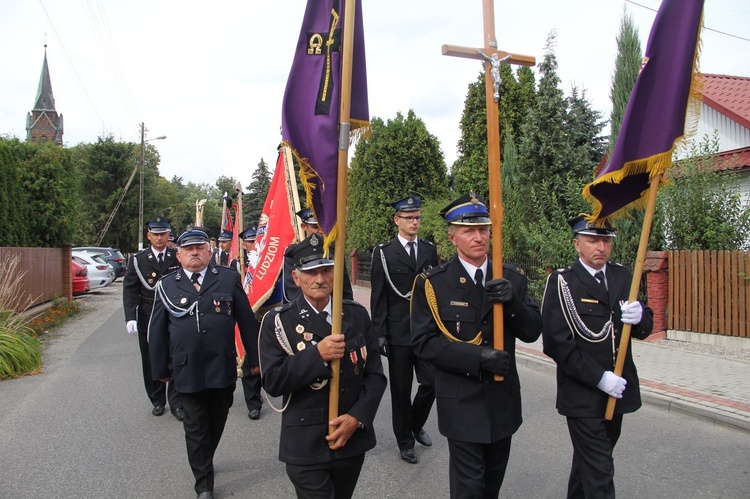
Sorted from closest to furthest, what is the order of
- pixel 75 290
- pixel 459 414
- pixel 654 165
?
1. pixel 459 414
2. pixel 654 165
3. pixel 75 290

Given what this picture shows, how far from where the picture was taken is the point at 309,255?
3.14m

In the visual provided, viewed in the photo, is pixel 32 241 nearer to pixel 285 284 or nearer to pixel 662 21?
pixel 285 284

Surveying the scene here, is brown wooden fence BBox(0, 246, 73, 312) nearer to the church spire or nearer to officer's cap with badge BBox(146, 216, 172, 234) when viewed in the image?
officer's cap with badge BBox(146, 216, 172, 234)

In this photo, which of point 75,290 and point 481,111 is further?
point 75,290

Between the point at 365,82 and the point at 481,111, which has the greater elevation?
the point at 481,111

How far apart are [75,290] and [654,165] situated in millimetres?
20857

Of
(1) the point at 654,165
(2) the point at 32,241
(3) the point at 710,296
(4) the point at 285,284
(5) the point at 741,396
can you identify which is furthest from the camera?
(2) the point at 32,241

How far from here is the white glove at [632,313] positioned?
11.2 feet

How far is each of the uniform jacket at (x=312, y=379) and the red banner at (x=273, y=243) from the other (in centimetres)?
366

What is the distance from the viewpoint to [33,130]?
248 ft

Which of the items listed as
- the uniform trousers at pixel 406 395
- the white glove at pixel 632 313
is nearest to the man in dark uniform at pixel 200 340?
the uniform trousers at pixel 406 395

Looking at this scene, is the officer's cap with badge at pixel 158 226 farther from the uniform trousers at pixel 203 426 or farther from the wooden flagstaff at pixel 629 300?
the wooden flagstaff at pixel 629 300

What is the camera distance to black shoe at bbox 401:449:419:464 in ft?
16.3

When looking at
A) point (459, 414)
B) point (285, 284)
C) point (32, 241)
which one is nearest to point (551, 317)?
point (459, 414)
